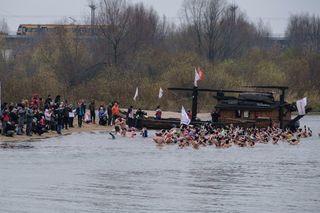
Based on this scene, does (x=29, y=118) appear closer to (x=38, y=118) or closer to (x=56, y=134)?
(x=38, y=118)

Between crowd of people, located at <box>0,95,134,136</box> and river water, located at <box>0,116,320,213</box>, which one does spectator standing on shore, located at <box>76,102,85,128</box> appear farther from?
river water, located at <box>0,116,320,213</box>

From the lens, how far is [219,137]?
5081 centimetres

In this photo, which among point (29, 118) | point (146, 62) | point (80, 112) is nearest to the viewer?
point (29, 118)

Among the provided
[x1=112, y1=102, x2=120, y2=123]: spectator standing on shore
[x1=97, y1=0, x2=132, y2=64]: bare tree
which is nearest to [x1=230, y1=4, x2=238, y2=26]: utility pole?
[x1=97, y1=0, x2=132, y2=64]: bare tree

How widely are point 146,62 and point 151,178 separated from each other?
6264 cm

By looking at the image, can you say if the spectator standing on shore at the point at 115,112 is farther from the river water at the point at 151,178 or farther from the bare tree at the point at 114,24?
the bare tree at the point at 114,24

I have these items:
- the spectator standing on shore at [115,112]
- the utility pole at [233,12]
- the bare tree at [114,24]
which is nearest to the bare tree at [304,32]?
the utility pole at [233,12]

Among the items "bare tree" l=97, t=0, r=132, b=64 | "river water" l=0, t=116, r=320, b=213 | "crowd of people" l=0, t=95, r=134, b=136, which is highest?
"bare tree" l=97, t=0, r=132, b=64

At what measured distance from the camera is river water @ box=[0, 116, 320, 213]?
28.6 m

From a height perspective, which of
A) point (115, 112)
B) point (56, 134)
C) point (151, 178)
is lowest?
point (151, 178)

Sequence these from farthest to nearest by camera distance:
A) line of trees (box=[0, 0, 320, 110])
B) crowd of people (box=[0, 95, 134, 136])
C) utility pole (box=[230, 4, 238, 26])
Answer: utility pole (box=[230, 4, 238, 26]) → line of trees (box=[0, 0, 320, 110]) → crowd of people (box=[0, 95, 134, 136])

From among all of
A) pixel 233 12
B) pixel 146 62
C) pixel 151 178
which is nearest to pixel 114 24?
pixel 146 62

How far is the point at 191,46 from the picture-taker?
119 meters

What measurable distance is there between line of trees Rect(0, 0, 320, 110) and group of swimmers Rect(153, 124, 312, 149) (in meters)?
18.0
